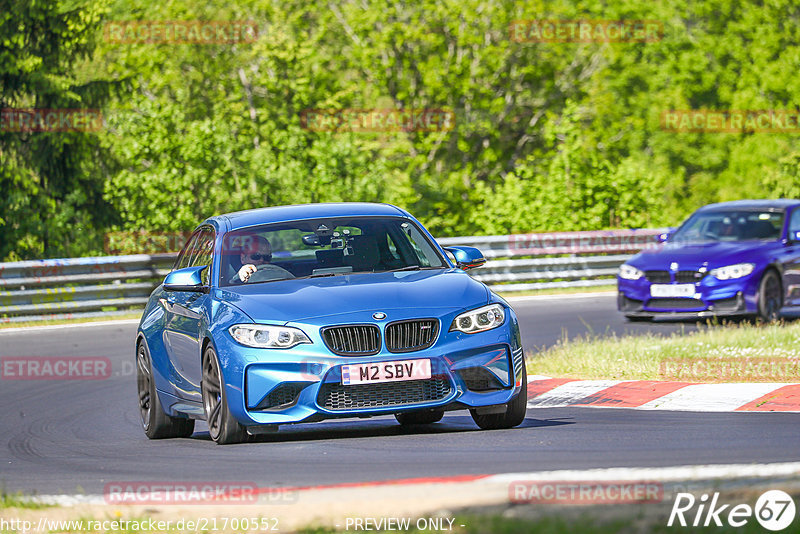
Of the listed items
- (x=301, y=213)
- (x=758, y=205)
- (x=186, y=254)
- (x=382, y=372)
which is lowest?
(x=758, y=205)

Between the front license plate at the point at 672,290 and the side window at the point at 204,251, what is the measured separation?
869 centimetres

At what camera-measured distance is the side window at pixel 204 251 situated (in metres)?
9.62

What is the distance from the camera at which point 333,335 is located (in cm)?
817

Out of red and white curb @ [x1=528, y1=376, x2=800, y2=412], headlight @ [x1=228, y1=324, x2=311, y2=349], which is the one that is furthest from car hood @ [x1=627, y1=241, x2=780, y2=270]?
headlight @ [x1=228, y1=324, x2=311, y2=349]

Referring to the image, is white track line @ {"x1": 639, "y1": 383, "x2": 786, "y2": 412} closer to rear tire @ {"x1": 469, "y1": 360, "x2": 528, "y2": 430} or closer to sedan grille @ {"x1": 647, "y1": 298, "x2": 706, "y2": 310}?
rear tire @ {"x1": 469, "y1": 360, "x2": 528, "y2": 430}

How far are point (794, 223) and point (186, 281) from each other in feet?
37.6

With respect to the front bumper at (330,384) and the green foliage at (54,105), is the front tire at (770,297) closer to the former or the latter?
the front bumper at (330,384)

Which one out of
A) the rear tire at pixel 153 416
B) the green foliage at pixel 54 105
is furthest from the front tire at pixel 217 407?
the green foliage at pixel 54 105

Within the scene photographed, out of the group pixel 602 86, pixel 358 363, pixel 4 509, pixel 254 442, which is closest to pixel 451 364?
pixel 358 363

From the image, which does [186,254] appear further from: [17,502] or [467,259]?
[17,502]

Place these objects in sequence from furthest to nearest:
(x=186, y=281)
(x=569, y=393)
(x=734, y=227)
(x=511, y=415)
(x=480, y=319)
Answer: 1. (x=734, y=227)
2. (x=569, y=393)
3. (x=186, y=281)
4. (x=511, y=415)
5. (x=480, y=319)

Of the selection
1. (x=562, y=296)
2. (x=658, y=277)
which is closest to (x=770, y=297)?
(x=658, y=277)

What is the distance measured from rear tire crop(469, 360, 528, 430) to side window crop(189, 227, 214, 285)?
2.09 meters

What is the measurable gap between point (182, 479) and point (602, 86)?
40.1 metres
